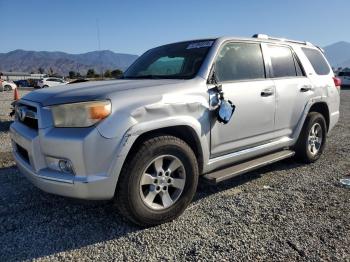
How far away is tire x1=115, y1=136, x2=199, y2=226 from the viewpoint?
305 centimetres

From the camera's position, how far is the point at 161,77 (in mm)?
4039

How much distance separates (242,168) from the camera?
404 centimetres

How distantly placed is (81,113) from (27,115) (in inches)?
30.5

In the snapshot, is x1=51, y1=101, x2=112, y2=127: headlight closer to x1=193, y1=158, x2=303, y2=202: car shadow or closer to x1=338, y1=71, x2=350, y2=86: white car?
x1=193, y1=158, x2=303, y2=202: car shadow

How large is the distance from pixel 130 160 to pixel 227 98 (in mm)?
1340

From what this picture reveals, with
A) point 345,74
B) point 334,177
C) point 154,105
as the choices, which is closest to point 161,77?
point 154,105

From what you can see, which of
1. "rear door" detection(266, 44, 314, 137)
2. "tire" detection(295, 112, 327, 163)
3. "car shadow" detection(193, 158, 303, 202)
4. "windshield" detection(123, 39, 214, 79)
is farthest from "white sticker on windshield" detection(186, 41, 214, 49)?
"tire" detection(295, 112, 327, 163)

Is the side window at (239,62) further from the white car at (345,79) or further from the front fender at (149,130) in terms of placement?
the white car at (345,79)

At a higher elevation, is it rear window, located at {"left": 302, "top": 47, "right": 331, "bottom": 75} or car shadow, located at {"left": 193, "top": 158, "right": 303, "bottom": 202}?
rear window, located at {"left": 302, "top": 47, "right": 331, "bottom": 75}

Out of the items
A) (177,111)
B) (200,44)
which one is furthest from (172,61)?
(177,111)

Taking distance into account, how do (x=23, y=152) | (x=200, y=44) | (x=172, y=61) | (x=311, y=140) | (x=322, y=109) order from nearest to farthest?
(x=23, y=152) → (x=200, y=44) → (x=172, y=61) → (x=311, y=140) → (x=322, y=109)

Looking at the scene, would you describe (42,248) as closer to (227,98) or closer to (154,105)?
(154,105)

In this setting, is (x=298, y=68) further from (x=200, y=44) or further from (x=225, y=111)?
(x=225, y=111)

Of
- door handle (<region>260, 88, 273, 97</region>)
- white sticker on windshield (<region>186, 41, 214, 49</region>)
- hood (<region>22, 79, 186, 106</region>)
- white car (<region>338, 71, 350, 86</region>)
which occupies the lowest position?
white car (<region>338, 71, 350, 86</region>)
